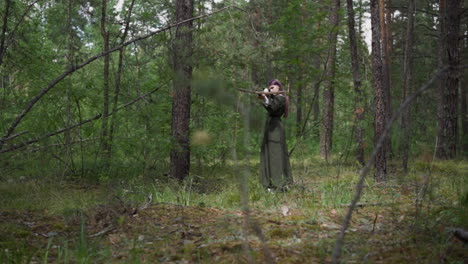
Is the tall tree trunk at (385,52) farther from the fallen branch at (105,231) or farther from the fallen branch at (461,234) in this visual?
the fallen branch at (105,231)

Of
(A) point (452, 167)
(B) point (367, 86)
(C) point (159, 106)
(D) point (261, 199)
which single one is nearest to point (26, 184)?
(C) point (159, 106)

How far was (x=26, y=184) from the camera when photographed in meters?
7.57

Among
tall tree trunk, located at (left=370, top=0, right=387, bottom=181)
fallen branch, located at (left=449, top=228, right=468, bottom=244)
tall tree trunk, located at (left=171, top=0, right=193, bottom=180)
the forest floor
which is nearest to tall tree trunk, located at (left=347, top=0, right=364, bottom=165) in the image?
tall tree trunk, located at (left=370, top=0, right=387, bottom=181)

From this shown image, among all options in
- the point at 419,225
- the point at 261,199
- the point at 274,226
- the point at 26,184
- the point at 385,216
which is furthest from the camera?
the point at 26,184

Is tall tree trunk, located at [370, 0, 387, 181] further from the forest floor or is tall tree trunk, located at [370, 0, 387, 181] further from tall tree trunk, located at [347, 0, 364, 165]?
tall tree trunk, located at [347, 0, 364, 165]

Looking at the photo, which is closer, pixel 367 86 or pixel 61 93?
pixel 61 93

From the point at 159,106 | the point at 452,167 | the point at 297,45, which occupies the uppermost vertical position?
the point at 297,45

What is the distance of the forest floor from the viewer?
11.3ft

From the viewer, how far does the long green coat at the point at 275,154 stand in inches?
287

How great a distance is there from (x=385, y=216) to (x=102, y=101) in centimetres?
612

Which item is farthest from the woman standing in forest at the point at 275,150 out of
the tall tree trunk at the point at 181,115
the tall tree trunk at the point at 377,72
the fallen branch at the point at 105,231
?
the fallen branch at the point at 105,231

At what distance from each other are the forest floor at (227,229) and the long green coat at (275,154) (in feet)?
2.30

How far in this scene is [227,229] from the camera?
4.12 metres

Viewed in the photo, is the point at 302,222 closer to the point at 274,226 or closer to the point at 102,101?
the point at 274,226
